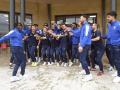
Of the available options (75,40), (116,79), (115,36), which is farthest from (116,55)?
(75,40)

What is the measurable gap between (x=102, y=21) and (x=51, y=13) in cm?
341

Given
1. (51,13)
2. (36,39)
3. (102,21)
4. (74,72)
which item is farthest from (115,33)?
(51,13)

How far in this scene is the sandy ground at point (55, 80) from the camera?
10123 millimetres

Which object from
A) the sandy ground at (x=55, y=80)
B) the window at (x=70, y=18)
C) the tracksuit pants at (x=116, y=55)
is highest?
the window at (x=70, y=18)

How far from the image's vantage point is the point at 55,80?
36.0 feet

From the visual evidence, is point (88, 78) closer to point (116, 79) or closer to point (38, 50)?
point (116, 79)

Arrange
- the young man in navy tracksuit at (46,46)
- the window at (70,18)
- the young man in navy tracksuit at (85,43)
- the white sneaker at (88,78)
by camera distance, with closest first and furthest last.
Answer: the young man in navy tracksuit at (85,43), the white sneaker at (88,78), the young man in navy tracksuit at (46,46), the window at (70,18)

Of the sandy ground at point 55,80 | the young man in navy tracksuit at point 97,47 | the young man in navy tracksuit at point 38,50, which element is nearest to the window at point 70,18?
the young man in navy tracksuit at point 38,50

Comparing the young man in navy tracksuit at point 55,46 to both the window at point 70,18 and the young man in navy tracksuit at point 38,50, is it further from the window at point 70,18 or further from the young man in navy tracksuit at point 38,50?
the window at point 70,18

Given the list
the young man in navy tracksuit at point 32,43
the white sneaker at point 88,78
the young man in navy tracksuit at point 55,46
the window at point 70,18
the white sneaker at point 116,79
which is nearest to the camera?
the white sneaker at point 116,79

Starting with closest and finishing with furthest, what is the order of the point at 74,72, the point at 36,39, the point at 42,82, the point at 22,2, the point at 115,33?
1. the point at 115,33
2. the point at 42,82
3. the point at 74,72
4. the point at 36,39
5. the point at 22,2

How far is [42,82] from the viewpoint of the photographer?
10922 millimetres

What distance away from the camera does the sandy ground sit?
33.2 feet

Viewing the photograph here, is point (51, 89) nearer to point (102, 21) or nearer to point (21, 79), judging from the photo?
point (21, 79)
